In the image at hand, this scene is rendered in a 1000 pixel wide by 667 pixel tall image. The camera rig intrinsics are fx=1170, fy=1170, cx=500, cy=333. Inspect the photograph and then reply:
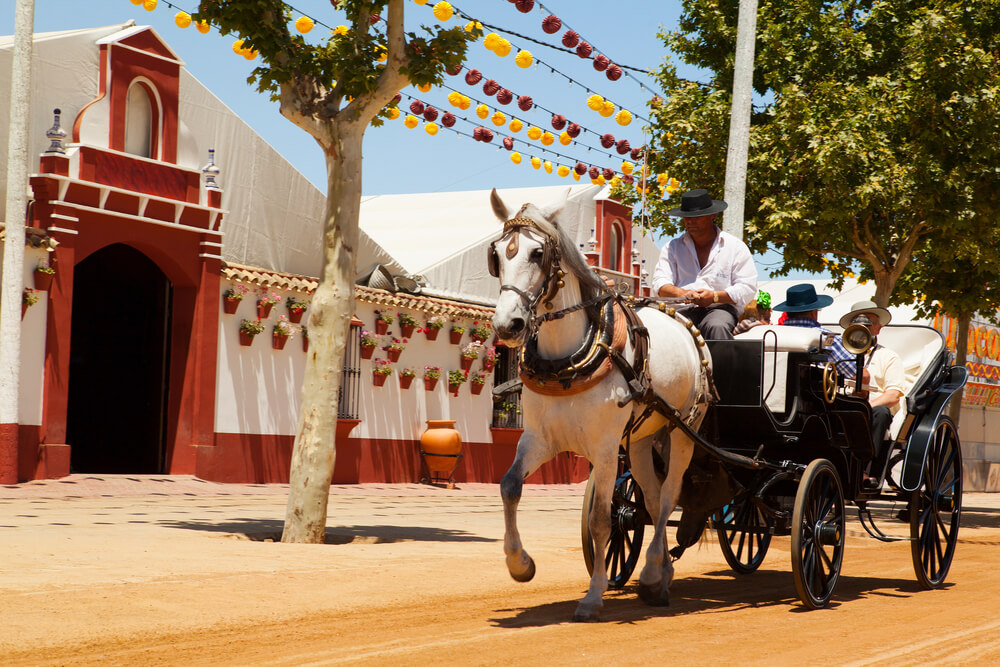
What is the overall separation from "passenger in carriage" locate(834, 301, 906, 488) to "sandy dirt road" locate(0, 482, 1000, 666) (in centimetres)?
114

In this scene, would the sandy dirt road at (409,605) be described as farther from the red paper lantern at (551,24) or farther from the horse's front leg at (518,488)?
the red paper lantern at (551,24)

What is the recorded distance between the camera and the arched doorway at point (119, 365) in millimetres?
19250

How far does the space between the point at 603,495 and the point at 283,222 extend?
51.7 feet

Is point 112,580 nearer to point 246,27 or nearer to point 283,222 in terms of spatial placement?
point 246,27

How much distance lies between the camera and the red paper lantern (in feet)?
52.9

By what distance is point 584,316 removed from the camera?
671 centimetres

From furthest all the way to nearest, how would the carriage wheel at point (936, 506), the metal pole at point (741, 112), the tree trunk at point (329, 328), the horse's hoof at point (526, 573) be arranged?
1. the metal pole at point (741, 112)
2. the tree trunk at point (329, 328)
3. the carriage wheel at point (936, 506)
4. the horse's hoof at point (526, 573)

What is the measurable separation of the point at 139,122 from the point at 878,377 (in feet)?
43.3

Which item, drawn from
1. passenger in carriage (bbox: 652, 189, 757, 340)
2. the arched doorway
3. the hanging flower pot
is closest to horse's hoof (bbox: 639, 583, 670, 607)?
passenger in carriage (bbox: 652, 189, 757, 340)

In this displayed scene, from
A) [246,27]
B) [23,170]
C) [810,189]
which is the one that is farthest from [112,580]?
[810,189]

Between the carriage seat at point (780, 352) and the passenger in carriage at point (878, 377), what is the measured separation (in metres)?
0.63

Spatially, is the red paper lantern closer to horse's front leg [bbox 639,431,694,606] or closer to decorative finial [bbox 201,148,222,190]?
decorative finial [bbox 201,148,222,190]

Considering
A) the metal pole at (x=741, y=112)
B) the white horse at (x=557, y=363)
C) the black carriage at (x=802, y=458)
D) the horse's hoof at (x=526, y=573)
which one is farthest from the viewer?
the metal pole at (x=741, y=112)

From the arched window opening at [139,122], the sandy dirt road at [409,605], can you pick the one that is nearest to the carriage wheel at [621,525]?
the sandy dirt road at [409,605]
